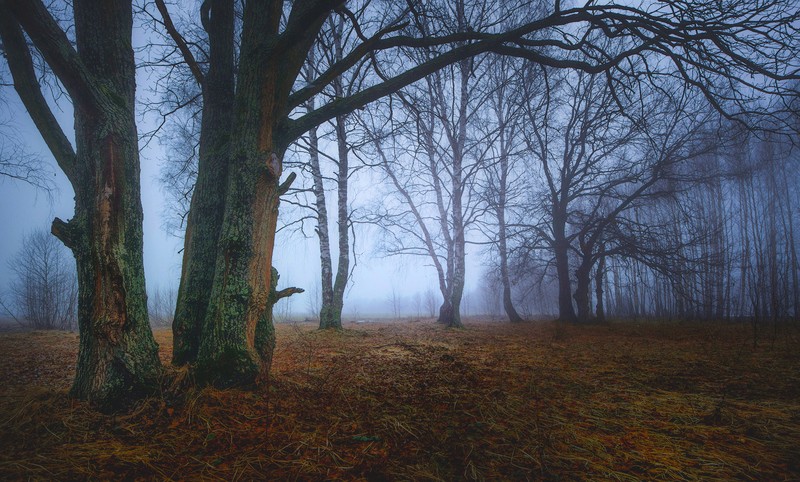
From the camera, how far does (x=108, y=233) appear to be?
2.23 m

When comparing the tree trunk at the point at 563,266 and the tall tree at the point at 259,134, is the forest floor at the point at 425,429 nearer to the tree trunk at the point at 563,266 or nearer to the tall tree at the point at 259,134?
the tall tree at the point at 259,134

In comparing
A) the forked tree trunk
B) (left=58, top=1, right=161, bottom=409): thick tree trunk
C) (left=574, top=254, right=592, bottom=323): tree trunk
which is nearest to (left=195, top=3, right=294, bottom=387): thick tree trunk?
the forked tree trunk

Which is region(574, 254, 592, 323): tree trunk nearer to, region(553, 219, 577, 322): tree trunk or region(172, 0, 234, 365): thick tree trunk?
region(553, 219, 577, 322): tree trunk

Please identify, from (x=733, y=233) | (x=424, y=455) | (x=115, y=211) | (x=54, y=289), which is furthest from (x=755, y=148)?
(x=54, y=289)

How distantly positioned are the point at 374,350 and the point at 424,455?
3.48 m

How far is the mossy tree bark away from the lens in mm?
2113

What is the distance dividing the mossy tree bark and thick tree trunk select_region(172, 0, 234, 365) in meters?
0.53

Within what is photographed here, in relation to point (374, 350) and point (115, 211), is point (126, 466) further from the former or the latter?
point (374, 350)

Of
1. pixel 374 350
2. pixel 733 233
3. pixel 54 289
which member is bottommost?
pixel 374 350

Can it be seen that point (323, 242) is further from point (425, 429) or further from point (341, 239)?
point (425, 429)

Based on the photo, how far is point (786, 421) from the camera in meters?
1.99

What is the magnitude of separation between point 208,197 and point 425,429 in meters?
2.99

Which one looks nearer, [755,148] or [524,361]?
[524,361]

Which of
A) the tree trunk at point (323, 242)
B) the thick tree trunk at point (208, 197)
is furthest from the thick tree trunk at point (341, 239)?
the thick tree trunk at point (208, 197)
